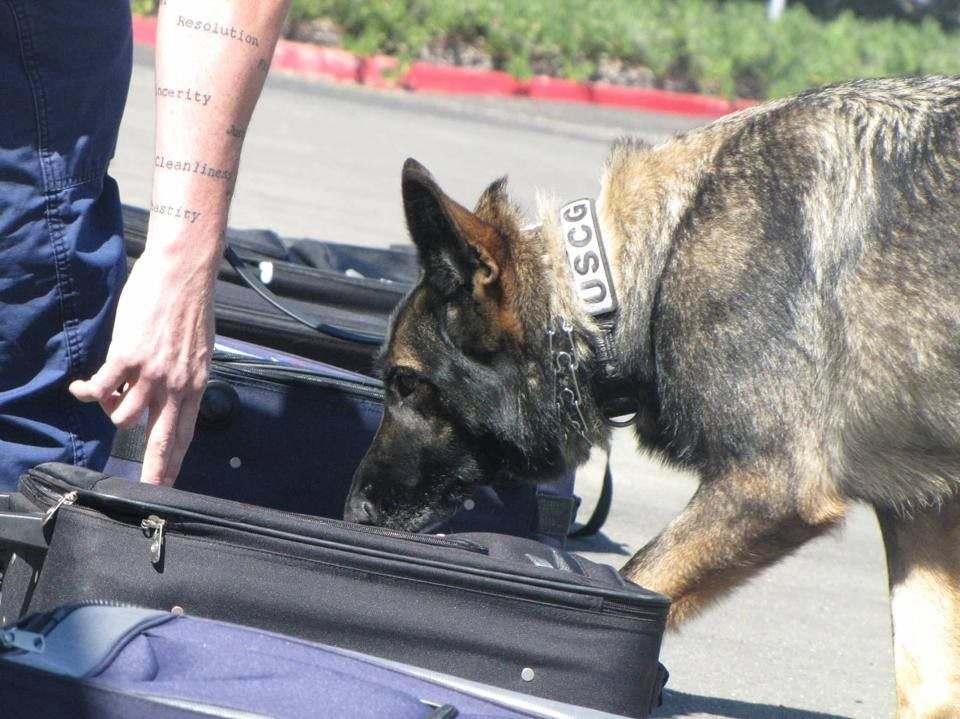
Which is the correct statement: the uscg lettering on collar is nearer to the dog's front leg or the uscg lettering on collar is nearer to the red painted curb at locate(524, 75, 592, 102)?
the dog's front leg

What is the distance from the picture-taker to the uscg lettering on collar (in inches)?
107

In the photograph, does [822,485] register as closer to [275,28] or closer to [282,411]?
[282,411]

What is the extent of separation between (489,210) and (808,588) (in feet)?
6.05

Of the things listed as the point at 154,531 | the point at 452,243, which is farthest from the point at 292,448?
the point at 154,531

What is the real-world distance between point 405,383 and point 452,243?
1.20 ft

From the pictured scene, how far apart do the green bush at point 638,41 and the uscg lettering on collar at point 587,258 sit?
1257 cm

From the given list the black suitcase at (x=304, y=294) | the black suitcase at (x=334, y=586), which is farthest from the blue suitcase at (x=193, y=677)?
the black suitcase at (x=304, y=294)

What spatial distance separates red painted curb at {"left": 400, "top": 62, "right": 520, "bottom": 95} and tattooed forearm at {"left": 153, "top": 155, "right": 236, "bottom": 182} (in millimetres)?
13272

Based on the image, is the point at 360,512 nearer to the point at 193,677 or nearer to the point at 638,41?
the point at 193,677

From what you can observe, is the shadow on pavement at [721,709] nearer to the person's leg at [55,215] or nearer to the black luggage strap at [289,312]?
the black luggage strap at [289,312]

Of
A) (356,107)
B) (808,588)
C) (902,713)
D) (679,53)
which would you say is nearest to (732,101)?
(679,53)

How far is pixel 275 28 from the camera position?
6.61 ft

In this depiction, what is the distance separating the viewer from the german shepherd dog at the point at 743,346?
2.57m

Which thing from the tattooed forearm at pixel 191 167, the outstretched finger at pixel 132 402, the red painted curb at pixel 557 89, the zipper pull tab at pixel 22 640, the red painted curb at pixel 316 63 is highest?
the tattooed forearm at pixel 191 167
